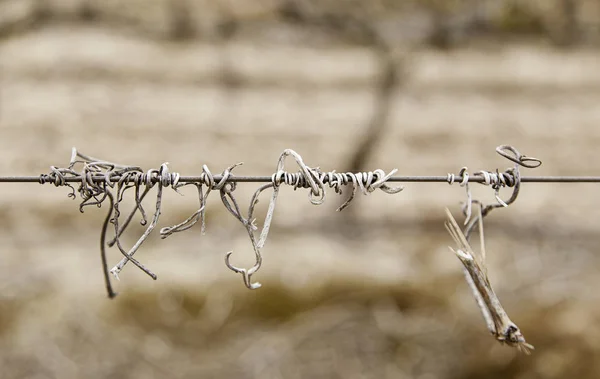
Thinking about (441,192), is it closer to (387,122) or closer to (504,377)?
(387,122)

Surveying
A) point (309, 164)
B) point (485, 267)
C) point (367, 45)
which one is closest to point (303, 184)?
point (485, 267)

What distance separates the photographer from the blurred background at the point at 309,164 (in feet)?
3.65

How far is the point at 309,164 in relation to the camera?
4.21ft

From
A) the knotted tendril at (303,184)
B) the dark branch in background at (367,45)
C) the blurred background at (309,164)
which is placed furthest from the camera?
the dark branch in background at (367,45)

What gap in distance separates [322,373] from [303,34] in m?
0.88

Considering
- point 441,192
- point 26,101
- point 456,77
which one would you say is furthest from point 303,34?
point 26,101

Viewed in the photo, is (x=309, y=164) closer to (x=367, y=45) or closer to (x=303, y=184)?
(x=367, y=45)

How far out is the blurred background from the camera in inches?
43.8

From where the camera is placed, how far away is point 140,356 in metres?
1.10

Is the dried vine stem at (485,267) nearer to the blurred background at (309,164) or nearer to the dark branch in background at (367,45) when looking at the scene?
the blurred background at (309,164)

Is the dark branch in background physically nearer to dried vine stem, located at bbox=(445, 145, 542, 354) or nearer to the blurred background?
the blurred background

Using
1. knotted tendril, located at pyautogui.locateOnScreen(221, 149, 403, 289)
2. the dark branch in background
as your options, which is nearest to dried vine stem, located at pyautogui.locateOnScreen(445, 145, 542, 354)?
knotted tendril, located at pyautogui.locateOnScreen(221, 149, 403, 289)

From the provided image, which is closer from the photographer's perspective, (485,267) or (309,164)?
(485,267)

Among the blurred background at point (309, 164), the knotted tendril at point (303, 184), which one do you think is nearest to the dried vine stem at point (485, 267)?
the knotted tendril at point (303, 184)
